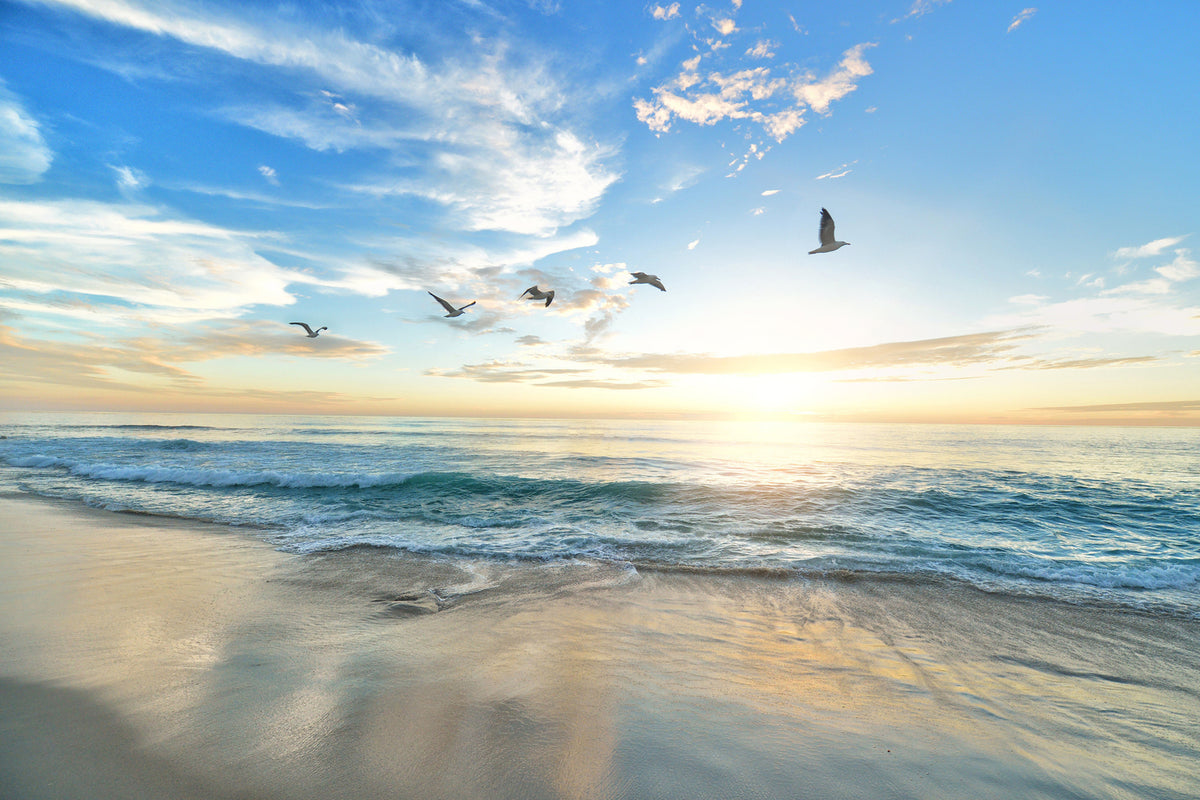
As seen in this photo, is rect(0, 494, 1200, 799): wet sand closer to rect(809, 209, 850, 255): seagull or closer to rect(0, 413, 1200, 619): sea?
rect(0, 413, 1200, 619): sea

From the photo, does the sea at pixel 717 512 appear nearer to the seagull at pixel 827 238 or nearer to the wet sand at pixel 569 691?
the wet sand at pixel 569 691

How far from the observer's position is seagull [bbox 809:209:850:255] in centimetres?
871

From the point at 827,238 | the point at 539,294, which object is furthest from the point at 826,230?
the point at 539,294

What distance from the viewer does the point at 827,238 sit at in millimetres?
9109

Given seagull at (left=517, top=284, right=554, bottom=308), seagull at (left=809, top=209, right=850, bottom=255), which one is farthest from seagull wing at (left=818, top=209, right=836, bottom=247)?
seagull at (left=517, top=284, right=554, bottom=308)

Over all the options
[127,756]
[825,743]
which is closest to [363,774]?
[127,756]

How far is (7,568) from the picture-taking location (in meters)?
7.11

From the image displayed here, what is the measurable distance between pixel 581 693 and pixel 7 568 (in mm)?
9174

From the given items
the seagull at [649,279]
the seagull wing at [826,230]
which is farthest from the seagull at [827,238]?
the seagull at [649,279]

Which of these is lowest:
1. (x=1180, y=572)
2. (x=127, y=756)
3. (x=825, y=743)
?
(x=1180, y=572)

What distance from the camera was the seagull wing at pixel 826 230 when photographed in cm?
867

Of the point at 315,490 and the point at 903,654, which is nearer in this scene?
the point at 903,654

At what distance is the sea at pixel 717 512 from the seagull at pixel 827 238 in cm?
589

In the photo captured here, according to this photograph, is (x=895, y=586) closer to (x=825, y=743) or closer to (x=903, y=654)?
(x=903, y=654)
